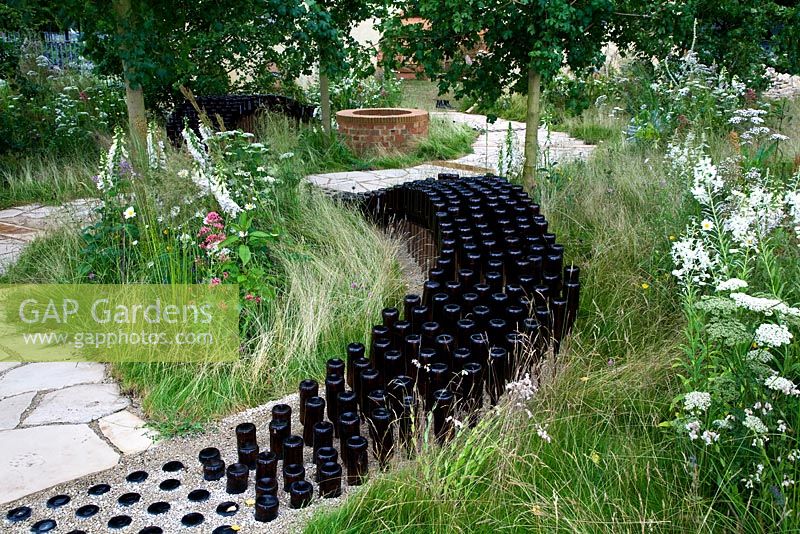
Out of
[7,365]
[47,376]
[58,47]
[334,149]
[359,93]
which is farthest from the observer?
[58,47]

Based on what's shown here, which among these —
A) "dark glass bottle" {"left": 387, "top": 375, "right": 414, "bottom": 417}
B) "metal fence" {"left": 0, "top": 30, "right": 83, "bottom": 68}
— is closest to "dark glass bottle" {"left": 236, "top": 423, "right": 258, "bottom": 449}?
"dark glass bottle" {"left": 387, "top": 375, "right": 414, "bottom": 417}

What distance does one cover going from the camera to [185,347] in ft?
12.8

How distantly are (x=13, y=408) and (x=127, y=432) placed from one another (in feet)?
2.15

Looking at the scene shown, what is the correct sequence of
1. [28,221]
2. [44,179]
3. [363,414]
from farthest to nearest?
[44,179]
[28,221]
[363,414]

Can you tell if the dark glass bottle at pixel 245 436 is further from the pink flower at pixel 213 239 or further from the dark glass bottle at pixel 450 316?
the pink flower at pixel 213 239

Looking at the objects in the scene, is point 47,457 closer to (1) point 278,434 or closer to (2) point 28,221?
(1) point 278,434

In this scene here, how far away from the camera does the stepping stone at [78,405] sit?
347cm

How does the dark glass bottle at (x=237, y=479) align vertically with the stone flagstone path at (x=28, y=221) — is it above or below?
below

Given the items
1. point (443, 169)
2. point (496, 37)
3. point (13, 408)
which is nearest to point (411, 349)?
point (13, 408)

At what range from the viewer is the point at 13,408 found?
11.7 feet

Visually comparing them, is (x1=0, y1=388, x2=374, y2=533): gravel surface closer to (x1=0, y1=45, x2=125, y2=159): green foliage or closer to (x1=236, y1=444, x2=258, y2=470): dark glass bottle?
(x1=236, y1=444, x2=258, y2=470): dark glass bottle

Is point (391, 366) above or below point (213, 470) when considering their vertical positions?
above

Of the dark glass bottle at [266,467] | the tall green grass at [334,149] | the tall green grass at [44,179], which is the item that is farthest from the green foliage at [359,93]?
the dark glass bottle at [266,467]

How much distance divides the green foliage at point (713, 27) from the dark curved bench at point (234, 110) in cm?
471
